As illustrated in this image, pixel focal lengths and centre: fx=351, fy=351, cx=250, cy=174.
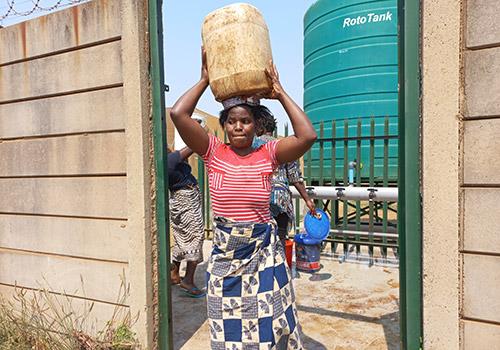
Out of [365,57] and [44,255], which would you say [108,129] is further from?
[365,57]

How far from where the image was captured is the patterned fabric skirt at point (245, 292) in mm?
1723

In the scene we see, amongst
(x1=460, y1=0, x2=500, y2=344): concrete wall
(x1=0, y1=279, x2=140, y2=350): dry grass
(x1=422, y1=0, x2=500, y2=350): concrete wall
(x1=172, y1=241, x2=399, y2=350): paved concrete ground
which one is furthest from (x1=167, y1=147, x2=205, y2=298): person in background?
(x1=460, y1=0, x2=500, y2=344): concrete wall

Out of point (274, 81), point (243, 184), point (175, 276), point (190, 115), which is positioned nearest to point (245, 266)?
point (243, 184)

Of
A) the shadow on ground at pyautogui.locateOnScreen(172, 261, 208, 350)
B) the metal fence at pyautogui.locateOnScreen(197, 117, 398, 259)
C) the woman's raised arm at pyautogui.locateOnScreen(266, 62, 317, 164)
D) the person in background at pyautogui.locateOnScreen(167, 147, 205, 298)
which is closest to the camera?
the woman's raised arm at pyautogui.locateOnScreen(266, 62, 317, 164)

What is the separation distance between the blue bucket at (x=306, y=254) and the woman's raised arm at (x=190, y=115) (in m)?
2.83

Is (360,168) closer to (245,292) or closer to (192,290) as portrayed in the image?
(192,290)

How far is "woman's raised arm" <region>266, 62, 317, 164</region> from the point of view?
5.65ft

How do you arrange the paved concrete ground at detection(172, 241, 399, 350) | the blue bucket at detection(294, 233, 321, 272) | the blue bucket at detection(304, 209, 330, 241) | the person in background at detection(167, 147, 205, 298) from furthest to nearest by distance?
1. the blue bucket at detection(294, 233, 321, 272)
2. the blue bucket at detection(304, 209, 330, 241)
3. the person in background at detection(167, 147, 205, 298)
4. the paved concrete ground at detection(172, 241, 399, 350)

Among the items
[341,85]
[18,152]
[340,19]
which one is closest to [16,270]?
[18,152]

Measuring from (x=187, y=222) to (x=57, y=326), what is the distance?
4.74 feet

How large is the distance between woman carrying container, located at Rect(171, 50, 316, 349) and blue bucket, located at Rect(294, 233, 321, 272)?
2592mm

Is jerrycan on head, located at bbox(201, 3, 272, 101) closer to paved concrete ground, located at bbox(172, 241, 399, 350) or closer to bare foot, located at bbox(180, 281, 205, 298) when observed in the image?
paved concrete ground, located at bbox(172, 241, 399, 350)

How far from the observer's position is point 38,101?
106 inches

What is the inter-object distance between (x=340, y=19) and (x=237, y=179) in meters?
5.19
